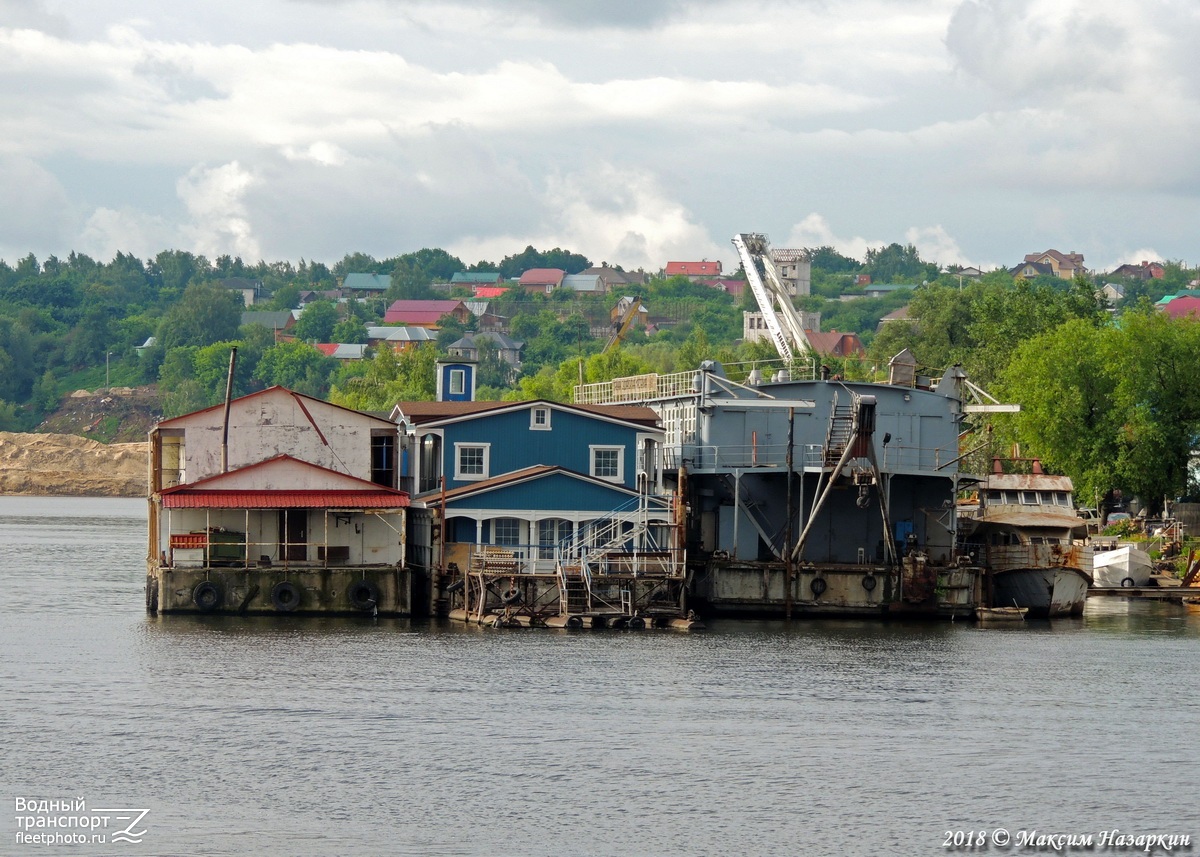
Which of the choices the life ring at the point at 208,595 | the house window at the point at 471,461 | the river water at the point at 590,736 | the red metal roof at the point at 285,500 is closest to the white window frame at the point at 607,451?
the house window at the point at 471,461

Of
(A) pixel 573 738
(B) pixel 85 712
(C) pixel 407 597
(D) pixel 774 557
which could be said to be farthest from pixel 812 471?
(B) pixel 85 712

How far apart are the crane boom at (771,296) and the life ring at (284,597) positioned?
66695 millimetres

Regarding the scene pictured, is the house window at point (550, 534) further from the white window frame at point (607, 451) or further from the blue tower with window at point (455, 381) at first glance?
the blue tower with window at point (455, 381)

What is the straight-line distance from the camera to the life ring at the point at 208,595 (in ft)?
188

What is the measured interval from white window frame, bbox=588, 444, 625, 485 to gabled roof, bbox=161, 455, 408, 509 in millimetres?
6623

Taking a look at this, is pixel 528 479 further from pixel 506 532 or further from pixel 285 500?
pixel 285 500

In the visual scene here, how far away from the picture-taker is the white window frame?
2431 inches

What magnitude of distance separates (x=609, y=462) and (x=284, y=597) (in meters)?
12.1

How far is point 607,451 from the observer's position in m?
61.9

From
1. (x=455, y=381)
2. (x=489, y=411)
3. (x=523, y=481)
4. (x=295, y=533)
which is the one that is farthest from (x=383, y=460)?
(x=455, y=381)

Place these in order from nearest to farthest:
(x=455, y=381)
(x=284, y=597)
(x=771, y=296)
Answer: (x=284, y=597)
(x=455, y=381)
(x=771, y=296)

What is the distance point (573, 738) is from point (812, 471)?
2397 cm

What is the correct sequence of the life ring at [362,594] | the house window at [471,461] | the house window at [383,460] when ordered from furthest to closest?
the house window at [383,460]
the house window at [471,461]
the life ring at [362,594]

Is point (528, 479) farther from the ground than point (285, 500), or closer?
farther from the ground
